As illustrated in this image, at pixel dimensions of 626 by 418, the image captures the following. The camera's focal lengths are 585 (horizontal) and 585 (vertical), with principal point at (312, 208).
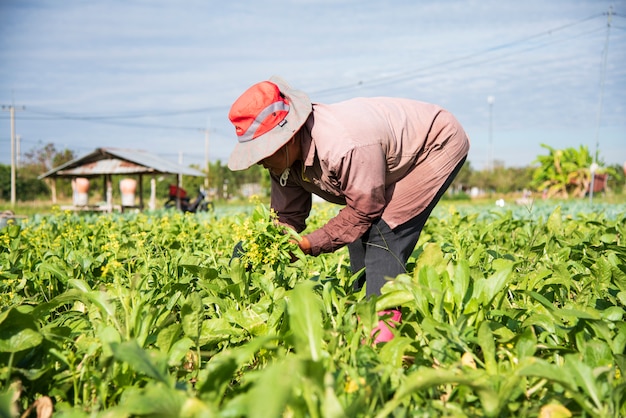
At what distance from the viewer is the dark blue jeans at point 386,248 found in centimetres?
273

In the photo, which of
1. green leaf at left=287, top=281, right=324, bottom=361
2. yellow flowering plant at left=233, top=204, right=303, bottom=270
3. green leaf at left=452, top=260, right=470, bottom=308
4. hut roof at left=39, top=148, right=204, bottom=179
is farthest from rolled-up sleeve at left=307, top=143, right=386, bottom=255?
hut roof at left=39, top=148, right=204, bottom=179

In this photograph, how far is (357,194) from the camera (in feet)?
8.20

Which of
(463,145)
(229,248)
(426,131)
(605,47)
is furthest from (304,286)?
(605,47)

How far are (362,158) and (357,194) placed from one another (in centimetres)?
16

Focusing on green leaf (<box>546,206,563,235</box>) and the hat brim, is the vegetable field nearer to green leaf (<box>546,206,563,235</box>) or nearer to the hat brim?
the hat brim

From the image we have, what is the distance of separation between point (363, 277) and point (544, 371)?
1.71 m

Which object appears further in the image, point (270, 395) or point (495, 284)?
point (495, 284)

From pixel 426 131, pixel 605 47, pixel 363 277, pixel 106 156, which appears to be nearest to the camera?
pixel 426 131

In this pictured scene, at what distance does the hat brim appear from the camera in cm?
250

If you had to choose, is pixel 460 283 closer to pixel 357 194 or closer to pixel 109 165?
pixel 357 194

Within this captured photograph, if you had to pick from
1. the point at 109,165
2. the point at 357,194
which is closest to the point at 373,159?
the point at 357,194

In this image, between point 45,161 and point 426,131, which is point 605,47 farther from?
point 45,161

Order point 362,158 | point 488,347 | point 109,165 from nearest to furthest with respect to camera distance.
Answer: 1. point 488,347
2. point 362,158
3. point 109,165

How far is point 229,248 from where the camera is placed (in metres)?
4.24
